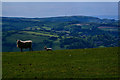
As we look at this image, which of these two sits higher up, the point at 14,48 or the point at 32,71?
the point at 32,71

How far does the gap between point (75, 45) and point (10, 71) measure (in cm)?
15407

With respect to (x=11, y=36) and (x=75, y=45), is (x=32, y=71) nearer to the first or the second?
(x=75, y=45)

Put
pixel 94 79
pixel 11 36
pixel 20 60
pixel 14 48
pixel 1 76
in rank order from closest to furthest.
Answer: pixel 94 79 < pixel 1 76 < pixel 20 60 < pixel 14 48 < pixel 11 36

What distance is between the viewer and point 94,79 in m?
15.8

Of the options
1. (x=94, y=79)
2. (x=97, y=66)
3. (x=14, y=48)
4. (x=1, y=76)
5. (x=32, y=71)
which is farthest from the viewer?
(x=14, y=48)

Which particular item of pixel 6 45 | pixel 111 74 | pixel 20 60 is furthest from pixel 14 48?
pixel 111 74

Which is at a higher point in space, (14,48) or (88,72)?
(88,72)

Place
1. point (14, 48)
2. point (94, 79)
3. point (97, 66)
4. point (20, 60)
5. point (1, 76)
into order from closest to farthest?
point (94, 79) → point (1, 76) → point (97, 66) → point (20, 60) → point (14, 48)

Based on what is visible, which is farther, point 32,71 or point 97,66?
point 97,66

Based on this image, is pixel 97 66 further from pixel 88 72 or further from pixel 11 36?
pixel 11 36

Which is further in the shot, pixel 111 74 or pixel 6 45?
pixel 6 45

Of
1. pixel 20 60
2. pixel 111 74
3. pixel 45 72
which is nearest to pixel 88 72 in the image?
pixel 111 74

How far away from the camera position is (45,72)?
18.1 m

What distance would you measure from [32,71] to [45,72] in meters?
1.31
